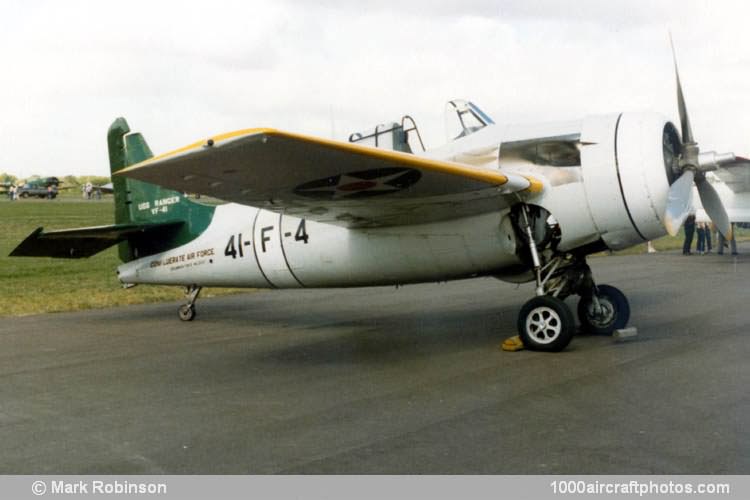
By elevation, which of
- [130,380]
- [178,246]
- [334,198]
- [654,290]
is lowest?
[654,290]

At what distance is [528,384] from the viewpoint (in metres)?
6.38

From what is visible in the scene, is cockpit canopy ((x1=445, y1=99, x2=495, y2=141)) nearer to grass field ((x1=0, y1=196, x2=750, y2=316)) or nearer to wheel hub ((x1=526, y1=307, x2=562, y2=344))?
wheel hub ((x1=526, y1=307, x2=562, y2=344))

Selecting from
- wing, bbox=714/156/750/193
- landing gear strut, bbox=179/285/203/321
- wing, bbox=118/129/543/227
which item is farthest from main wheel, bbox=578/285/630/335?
wing, bbox=714/156/750/193

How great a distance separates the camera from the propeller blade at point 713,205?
9.07m

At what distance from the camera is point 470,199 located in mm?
7906

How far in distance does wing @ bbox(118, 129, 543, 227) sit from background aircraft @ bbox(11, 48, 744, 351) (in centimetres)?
2

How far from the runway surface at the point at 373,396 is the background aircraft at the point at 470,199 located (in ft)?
2.62

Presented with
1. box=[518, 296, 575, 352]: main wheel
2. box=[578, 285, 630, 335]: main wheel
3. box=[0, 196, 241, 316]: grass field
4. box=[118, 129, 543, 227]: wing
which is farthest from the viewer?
box=[0, 196, 241, 316]: grass field

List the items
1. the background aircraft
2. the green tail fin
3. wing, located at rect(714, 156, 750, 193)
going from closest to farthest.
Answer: the background aircraft, the green tail fin, wing, located at rect(714, 156, 750, 193)

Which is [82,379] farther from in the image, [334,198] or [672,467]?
[672,467]

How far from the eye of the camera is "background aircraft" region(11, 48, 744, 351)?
6676mm

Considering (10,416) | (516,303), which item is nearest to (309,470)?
(10,416)

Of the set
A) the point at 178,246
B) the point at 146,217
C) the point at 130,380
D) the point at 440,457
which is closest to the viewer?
the point at 440,457

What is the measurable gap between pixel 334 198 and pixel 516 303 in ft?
18.1
